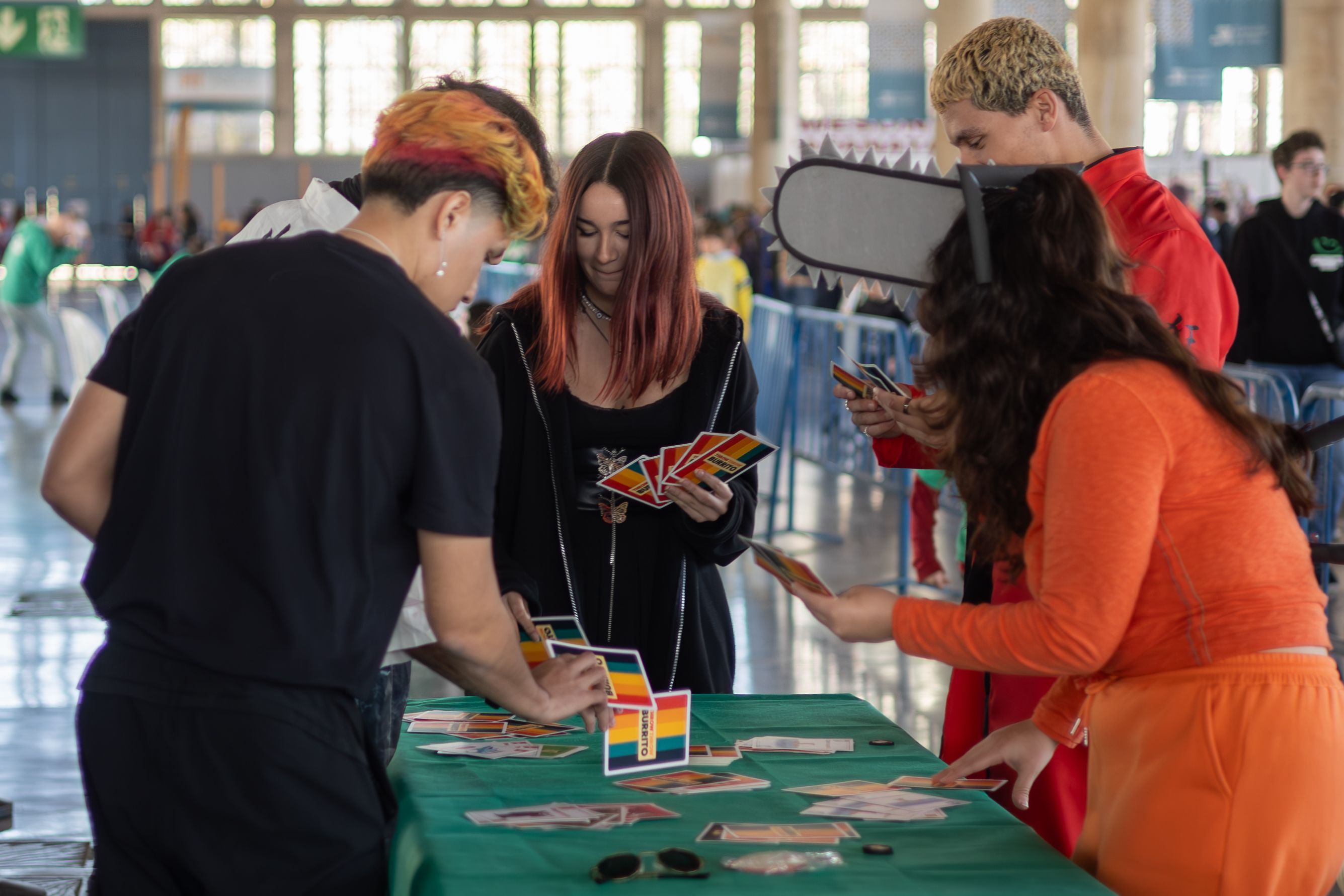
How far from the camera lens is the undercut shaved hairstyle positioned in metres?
2.41

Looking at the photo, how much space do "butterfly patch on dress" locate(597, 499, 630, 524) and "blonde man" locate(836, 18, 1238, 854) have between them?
548mm

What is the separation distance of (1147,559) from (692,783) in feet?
2.45

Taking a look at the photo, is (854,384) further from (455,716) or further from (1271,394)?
(1271,394)

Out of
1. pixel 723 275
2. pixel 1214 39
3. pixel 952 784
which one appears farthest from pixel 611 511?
pixel 1214 39

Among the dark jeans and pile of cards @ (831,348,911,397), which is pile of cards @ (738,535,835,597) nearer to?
pile of cards @ (831,348,911,397)

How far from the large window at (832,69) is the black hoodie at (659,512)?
114 feet

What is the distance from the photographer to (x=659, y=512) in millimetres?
2873

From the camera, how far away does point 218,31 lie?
35938 millimetres

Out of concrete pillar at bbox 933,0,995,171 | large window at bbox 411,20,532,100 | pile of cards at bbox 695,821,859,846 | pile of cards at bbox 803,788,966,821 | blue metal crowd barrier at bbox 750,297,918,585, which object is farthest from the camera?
large window at bbox 411,20,532,100

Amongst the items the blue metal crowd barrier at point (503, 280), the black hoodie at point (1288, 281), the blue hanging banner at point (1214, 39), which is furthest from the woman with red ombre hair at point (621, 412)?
the blue metal crowd barrier at point (503, 280)

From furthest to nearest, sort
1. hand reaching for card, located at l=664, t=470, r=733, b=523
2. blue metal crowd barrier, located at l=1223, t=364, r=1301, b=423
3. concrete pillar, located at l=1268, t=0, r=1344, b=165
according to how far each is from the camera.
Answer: concrete pillar, located at l=1268, t=0, r=1344, b=165, blue metal crowd barrier, located at l=1223, t=364, r=1301, b=423, hand reaching for card, located at l=664, t=470, r=733, b=523

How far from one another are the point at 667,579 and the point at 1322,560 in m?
1.20

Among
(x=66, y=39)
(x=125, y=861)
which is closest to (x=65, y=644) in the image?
(x=125, y=861)

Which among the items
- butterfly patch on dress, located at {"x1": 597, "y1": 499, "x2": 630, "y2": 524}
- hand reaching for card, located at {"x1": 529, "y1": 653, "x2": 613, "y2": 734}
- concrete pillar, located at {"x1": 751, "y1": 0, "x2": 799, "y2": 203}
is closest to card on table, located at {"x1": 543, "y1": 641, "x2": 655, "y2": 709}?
hand reaching for card, located at {"x1": 529, "y1": 653, "x2": 613, "y2": 734}
